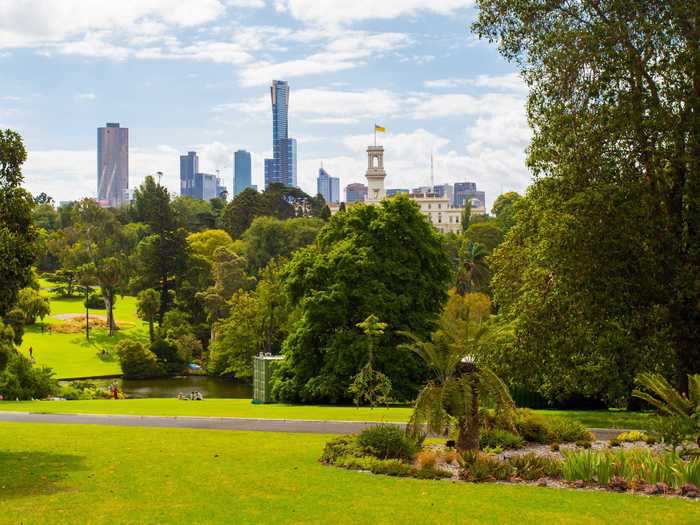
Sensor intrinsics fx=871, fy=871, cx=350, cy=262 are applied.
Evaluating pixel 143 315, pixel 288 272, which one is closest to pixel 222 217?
pixel 143 315

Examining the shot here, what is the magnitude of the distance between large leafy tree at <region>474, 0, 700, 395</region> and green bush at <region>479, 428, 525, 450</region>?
6.84 metres

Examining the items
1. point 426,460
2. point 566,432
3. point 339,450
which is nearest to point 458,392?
point 426,460

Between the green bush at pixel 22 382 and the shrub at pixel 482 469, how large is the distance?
31.1 metres

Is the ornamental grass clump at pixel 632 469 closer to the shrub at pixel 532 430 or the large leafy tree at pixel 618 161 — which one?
the shrub at pixel 532 430

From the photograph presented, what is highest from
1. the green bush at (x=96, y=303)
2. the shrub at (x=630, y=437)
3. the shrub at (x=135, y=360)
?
the green bush at (x=96, y=303)

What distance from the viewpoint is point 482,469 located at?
56.3 ft

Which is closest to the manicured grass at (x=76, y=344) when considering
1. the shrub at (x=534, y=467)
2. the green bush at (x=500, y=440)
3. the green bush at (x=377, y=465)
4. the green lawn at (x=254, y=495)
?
the green lawn at (x=254, y=495)

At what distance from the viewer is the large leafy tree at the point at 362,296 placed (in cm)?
4206

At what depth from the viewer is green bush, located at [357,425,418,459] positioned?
19219mm

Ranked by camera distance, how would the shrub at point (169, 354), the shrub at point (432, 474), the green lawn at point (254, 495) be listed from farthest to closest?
the shrub at point (169, 354) < the shrub at point (432, 474) < the green lawn at point (254, 495)

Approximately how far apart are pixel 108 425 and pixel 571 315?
49.8 ft

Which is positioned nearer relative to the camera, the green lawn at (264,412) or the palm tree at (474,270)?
the green lawn at (264,412)

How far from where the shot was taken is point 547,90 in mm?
27000

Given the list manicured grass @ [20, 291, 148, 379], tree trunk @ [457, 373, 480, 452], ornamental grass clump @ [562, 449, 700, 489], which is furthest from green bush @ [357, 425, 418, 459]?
manicured grass @ [20, 291, 148, 379]
